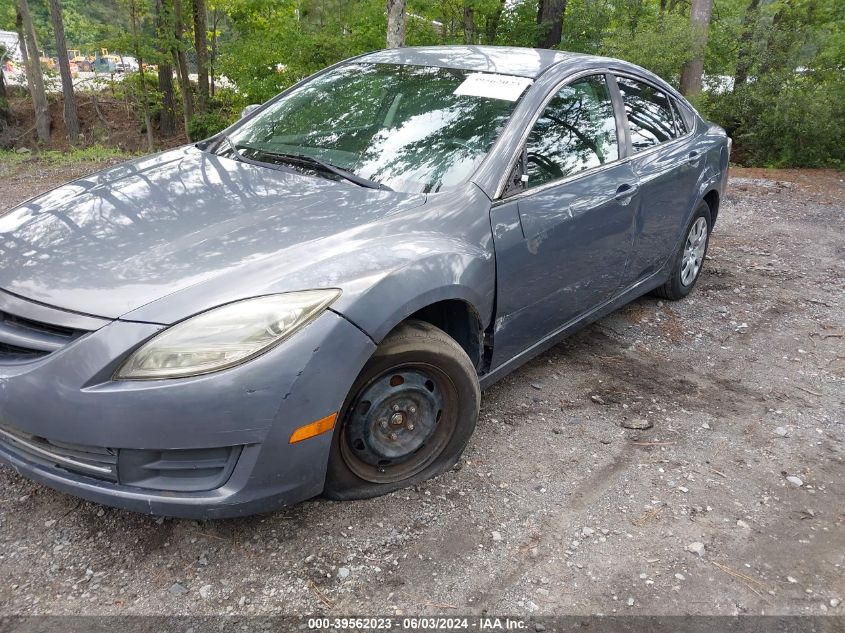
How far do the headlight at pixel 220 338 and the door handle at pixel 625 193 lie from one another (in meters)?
2.03

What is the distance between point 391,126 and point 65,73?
17.2m

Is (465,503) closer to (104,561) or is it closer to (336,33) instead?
(104,561)

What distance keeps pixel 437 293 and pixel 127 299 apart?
3.55ft

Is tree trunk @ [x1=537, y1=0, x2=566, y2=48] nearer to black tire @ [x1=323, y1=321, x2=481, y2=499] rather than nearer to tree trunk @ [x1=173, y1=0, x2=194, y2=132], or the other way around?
tree trunk @ [x1=173, y1=0, x2=194, y2=132]

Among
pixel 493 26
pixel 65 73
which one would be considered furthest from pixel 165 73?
pixel 493 26

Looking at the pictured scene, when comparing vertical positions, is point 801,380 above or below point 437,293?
below

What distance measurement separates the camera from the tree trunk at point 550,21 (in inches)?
546

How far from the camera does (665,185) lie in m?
4.08

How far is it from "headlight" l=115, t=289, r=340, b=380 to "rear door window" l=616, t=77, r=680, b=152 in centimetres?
251

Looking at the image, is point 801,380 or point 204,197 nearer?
point 204,197

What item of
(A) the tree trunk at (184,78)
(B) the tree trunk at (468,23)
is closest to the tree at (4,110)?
(A) the tree trunk at (184,78)

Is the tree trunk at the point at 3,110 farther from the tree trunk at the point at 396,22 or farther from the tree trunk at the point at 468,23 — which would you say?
the tree trunk at the point at 396,22

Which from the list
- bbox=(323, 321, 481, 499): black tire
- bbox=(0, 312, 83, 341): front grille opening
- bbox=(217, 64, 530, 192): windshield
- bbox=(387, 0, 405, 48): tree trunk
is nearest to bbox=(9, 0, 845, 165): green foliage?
bbox=(387, 0, 405, 48): tree trunk

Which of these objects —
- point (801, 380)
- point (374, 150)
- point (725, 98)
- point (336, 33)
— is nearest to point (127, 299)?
point (374, 150)
